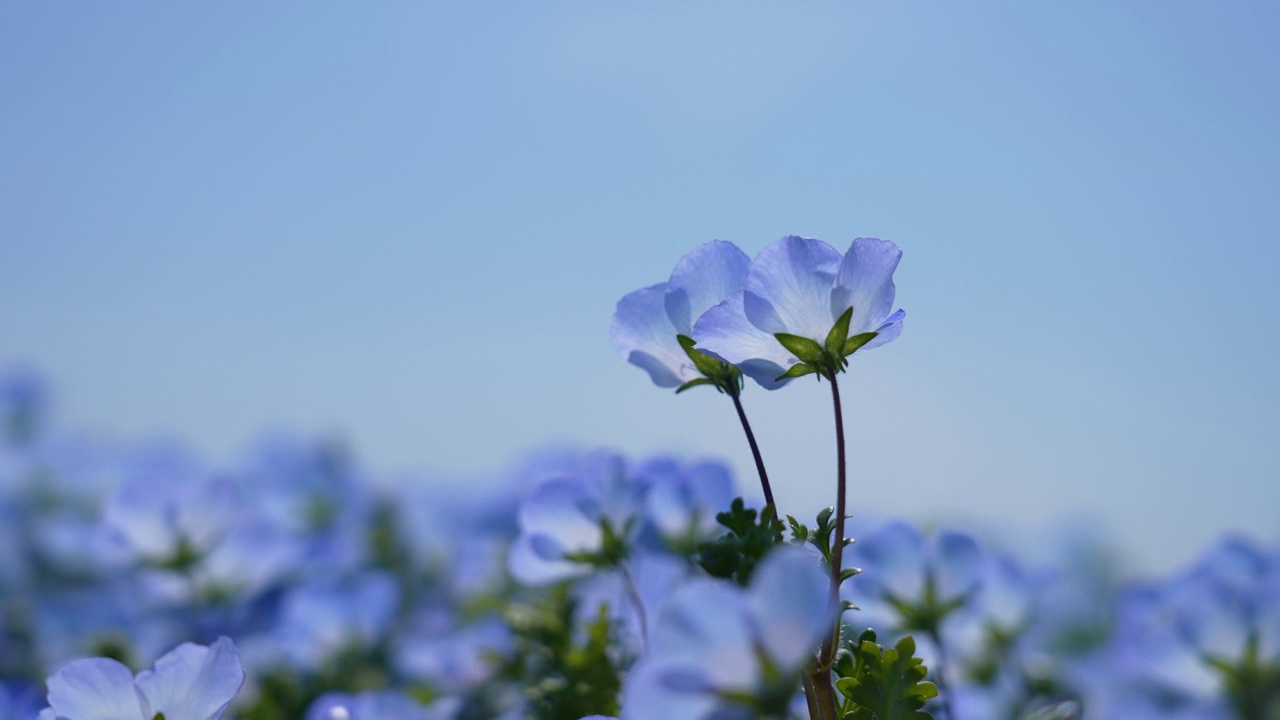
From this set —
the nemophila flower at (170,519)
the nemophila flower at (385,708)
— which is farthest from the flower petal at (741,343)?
the nemophila flower at (170,519)

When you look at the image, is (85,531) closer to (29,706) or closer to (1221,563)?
(29,706)

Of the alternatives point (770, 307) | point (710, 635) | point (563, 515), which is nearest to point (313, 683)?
point (563, 515)

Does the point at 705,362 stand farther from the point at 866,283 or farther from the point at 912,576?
the point at 912,576

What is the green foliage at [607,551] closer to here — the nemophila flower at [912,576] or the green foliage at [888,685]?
the nemophila flower at [912,576]

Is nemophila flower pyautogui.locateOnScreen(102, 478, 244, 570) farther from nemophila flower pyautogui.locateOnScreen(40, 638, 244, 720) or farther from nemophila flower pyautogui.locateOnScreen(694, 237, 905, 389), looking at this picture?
nemophila flower pyautogui.locateOnScreen(694, 237, 905, 389)

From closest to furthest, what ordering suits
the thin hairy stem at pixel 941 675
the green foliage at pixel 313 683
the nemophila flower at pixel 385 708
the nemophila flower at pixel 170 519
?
the thin hairy stem at pixel 941 675
the nemophila flower at pixel 385 708
the green foliage at pixel 313 683
the nemophila flower at pixel 170 519

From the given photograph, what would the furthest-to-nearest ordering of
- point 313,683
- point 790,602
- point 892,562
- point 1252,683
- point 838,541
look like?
1. point 313,683
2. point 1252,683
3. point 892,562
4. point 838,541
5. point 790,602

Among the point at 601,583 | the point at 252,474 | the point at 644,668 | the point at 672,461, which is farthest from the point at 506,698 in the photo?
the point at 252,474
